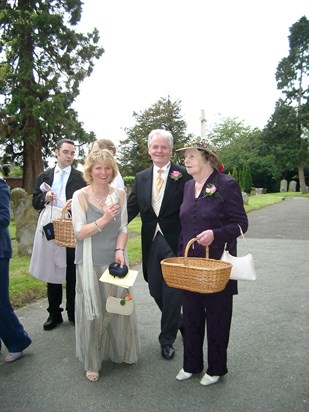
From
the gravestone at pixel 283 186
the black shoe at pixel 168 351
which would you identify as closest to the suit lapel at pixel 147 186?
the black shoe at pixel 168 351

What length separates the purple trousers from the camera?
3.43 m

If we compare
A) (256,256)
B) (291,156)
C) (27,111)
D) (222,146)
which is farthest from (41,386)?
(222,146)

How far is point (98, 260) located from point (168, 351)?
1252 millimetres

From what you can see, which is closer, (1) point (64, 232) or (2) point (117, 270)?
(2) point (117, 270)

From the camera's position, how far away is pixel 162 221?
164 inches

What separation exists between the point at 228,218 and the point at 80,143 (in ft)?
70.5

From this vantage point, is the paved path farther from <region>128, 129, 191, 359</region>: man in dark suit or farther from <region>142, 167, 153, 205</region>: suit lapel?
<region>142, 167, 153, 205</region>: suit lapel

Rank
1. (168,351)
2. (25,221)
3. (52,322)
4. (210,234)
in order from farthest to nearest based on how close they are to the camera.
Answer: (25,221), (52,322), (168,351), (210,234)

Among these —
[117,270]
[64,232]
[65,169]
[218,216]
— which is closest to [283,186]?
[65,169]

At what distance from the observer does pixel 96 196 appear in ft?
12.0

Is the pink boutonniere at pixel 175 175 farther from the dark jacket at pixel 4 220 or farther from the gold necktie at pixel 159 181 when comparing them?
the dark jacket at pixel 4 220

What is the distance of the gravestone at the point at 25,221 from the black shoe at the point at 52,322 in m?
→ 4.06

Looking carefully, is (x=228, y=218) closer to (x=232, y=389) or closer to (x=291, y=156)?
(x=232, y=389)

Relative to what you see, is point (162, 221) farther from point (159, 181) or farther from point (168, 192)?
point (159, 181)
